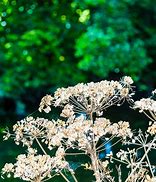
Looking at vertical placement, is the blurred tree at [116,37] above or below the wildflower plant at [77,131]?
above

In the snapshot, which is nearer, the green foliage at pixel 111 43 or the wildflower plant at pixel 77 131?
the wildflower plant at pixel 77 131

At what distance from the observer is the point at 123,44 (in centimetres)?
414

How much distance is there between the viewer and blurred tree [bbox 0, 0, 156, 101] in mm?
4066

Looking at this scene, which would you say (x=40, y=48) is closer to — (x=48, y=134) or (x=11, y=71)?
(x=11, y=71)

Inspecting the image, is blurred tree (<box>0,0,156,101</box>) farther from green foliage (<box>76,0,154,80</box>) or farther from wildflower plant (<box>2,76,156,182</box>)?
wildflower plant (<box>2,76,156,182</box>)

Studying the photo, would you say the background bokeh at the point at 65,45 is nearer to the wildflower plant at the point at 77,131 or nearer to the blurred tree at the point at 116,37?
the blurred tree at the point at 116,37

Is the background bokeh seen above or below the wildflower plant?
above

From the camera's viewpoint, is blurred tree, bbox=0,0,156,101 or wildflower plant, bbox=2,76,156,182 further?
blurred tree, bbox=0,0,156,101

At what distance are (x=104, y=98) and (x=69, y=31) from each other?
3.22 m

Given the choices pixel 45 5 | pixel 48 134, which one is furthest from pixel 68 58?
pixel 48 134

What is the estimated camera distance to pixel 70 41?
4.30m

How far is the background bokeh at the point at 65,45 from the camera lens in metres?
4.07

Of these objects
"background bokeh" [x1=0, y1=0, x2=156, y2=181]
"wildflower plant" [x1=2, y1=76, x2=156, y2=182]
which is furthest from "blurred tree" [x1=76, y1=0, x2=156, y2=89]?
"wildflower plant" [x1=2, y1=76, x2=156, y2=182]

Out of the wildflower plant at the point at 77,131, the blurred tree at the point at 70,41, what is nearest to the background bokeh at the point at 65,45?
the blurred tree at the point at 70,41
